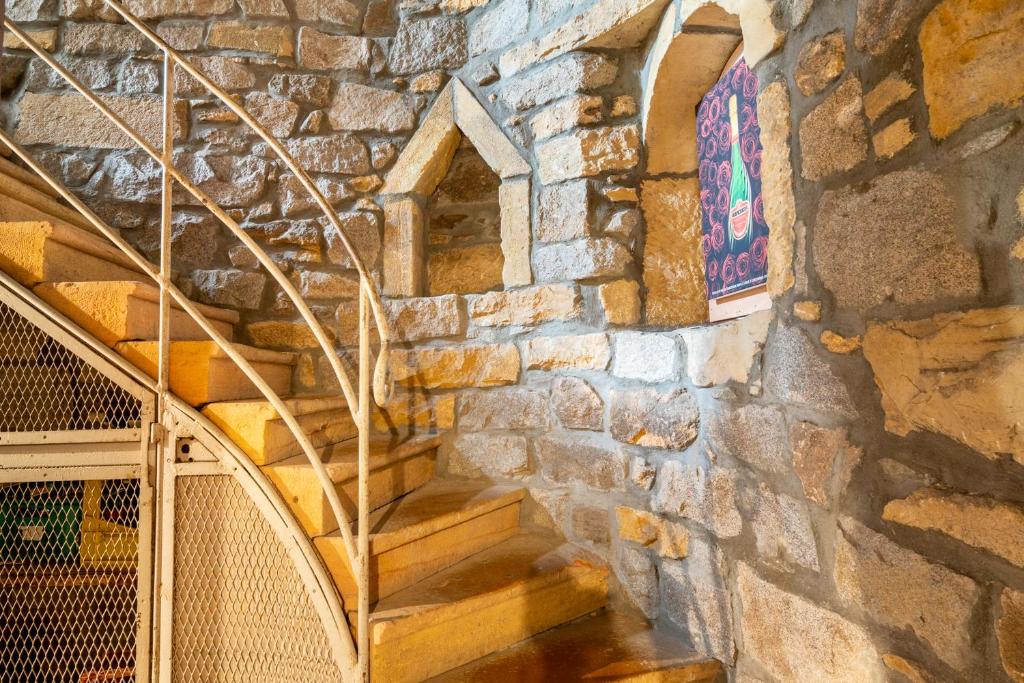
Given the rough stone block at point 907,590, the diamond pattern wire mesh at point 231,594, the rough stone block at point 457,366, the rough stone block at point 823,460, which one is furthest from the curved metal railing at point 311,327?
the rough stone block at point 907,590

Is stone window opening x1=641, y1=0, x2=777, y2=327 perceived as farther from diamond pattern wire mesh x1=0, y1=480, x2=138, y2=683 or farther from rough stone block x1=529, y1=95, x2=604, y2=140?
diamond pattern wire mesh x1=0, y1=480, x2=138, y2=683

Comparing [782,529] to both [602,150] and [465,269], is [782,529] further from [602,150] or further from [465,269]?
[465,269]

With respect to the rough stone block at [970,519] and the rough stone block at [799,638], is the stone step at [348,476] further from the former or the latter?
the rough stone block at [970,519]

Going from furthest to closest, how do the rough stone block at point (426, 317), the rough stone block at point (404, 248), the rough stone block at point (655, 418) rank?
the rough stone block at point (404, 248), the rough stone block at point (426, 317), the rough stone block at point (655, 418)

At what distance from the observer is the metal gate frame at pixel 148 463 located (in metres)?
1.58

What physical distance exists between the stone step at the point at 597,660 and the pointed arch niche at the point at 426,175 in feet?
4.76

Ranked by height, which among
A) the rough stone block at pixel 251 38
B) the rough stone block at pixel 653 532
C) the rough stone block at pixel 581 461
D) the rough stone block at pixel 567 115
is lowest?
the rough stone block at pixel 653 532

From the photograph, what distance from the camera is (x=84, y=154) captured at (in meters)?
2.62

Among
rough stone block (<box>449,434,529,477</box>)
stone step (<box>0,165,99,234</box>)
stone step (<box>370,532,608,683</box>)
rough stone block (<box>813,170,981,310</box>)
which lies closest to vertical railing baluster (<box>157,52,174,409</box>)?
stone step (<box>0,165,99,234</box>)

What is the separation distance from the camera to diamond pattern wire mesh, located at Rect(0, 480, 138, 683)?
166cm

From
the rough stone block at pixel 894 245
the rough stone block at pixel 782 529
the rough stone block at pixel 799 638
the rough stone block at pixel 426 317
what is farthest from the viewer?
the rough stone block at pixel 426 317

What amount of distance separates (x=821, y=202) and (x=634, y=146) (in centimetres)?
102

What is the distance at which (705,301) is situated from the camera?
2223 mm

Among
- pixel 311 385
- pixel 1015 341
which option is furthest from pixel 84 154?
pixel 1015 341
